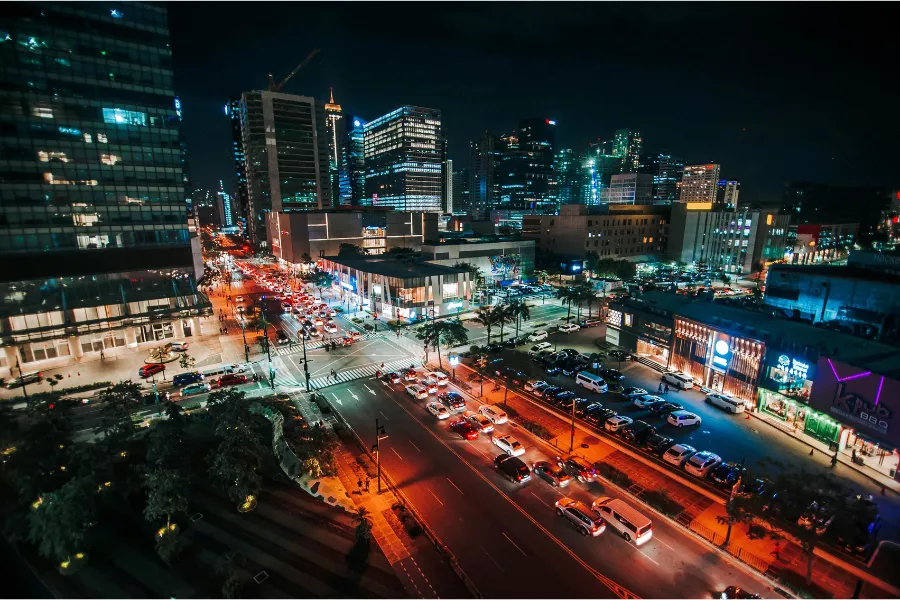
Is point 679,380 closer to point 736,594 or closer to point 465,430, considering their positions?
point 465,430

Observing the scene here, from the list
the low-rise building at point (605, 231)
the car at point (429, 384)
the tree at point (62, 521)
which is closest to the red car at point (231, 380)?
the car at point (429, 384)

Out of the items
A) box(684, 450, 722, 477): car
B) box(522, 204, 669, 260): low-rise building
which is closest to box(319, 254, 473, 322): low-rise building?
box(684, 450, 722, 477): car

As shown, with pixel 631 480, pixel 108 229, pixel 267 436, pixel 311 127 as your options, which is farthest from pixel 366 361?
pixel 311 127

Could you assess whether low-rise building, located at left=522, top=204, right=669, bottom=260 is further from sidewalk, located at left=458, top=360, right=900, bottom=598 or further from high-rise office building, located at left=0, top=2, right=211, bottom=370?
high-rise office building, located at left=0, top=2, right=211, bottom=370

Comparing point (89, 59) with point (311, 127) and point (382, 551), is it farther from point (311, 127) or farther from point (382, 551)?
point (311, 127)

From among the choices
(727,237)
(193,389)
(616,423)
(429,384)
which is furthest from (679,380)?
(727,237)

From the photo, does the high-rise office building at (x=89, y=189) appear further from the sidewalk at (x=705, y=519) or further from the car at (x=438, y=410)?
the sidewalk at (x=705, y=519)

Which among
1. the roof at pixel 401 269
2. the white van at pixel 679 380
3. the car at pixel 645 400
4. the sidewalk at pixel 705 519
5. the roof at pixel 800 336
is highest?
the roof at pixel 401 269
